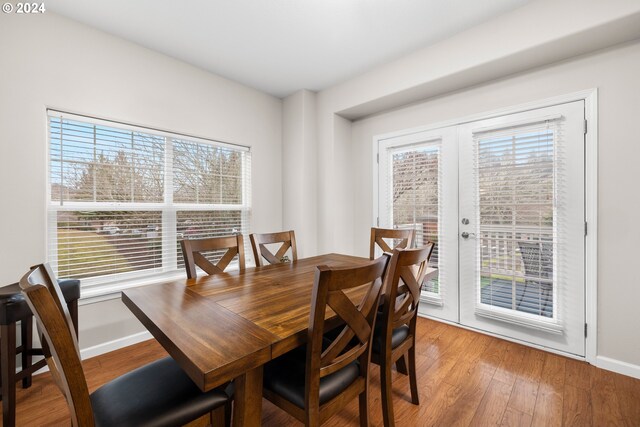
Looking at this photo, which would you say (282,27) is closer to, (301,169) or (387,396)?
(301,169)

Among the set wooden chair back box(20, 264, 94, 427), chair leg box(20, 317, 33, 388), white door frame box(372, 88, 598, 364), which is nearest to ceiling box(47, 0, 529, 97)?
white door frame box(372, 88, 598, 364)

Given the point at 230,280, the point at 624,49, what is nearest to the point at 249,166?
the point at 230,280

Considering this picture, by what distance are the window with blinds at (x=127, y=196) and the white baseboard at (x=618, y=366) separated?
141 inches

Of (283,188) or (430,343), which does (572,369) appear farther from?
(283,188)

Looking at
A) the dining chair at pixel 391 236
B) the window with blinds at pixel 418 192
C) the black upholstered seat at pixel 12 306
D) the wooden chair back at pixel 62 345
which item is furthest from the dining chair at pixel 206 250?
the window with blinds at pixel 418 192

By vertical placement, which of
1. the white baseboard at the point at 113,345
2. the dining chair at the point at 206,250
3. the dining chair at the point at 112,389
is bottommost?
the white baseboard at the point at 113,345

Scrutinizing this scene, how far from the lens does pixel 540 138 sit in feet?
7.77

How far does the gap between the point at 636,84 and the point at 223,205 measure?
147 inches

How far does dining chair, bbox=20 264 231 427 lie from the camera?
806 mm

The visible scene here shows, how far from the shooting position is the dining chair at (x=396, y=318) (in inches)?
53.7

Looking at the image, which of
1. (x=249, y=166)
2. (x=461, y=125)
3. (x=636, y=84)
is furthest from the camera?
(x=249, y=166)

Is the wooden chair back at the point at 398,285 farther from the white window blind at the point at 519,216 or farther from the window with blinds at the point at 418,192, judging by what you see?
the window with blinds at the point at 418,192

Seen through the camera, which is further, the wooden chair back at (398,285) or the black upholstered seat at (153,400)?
the wooden chair back at (398,285)

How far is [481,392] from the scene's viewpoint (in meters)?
1.85
